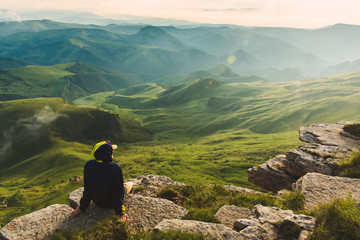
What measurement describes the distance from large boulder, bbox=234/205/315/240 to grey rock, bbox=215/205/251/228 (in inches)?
46.2

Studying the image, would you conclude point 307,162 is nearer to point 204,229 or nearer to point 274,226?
point 274,226

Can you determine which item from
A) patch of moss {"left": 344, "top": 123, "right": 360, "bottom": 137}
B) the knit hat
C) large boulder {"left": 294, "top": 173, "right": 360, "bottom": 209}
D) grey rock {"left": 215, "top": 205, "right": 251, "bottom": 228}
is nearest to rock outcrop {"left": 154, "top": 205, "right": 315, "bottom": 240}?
grey rock {"left": 215, "top": 205, "right": 251, "bottom": 228}

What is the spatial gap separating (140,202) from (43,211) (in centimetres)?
580

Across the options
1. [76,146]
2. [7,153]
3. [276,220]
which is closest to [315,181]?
[276,220]

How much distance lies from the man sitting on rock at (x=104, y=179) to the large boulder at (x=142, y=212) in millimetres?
662

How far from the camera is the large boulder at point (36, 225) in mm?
10781

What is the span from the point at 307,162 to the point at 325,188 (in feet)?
26.2

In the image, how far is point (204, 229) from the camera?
10266 mm

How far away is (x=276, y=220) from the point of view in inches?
457

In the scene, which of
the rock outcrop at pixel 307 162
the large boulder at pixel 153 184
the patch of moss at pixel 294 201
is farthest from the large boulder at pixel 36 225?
the rock outcrop at pixel 307 162

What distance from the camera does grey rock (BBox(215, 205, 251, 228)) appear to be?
42.4ft

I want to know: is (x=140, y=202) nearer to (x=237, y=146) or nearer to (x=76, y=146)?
(x=237, y=146)

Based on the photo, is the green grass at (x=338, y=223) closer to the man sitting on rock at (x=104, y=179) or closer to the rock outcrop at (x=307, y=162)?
the man sitting on rock at (x=104, y=179)

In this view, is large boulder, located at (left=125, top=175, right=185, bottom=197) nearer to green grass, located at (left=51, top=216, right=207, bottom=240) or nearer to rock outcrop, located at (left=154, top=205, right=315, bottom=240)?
green grass, located at (left=51, top=216, right=207, bottom=240)
